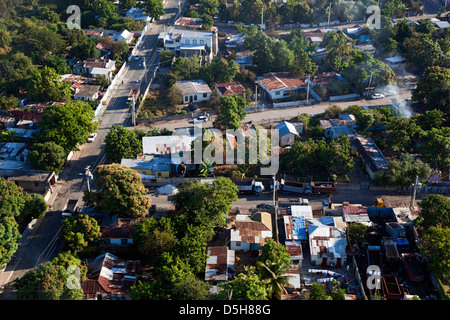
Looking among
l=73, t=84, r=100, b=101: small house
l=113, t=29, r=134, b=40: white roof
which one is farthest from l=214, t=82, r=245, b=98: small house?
l=113, t=29, r=134, b=40: white roof

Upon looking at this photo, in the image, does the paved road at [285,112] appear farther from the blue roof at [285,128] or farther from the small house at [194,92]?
the small house at [194,92]

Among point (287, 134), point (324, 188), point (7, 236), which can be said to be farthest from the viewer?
point (287, 134)

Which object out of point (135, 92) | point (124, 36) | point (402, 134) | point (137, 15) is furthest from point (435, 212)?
point (137, 15)

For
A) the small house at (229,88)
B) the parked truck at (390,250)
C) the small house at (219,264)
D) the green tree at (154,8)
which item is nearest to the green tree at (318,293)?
the small house at (219,264)

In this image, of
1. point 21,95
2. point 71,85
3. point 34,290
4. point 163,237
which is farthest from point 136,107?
point 34,290

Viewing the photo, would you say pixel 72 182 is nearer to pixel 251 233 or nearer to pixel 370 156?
pixel 251 233

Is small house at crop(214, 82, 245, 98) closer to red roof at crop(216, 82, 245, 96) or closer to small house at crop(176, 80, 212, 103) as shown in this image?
red roof at crop(216, 82, 245, 96)
